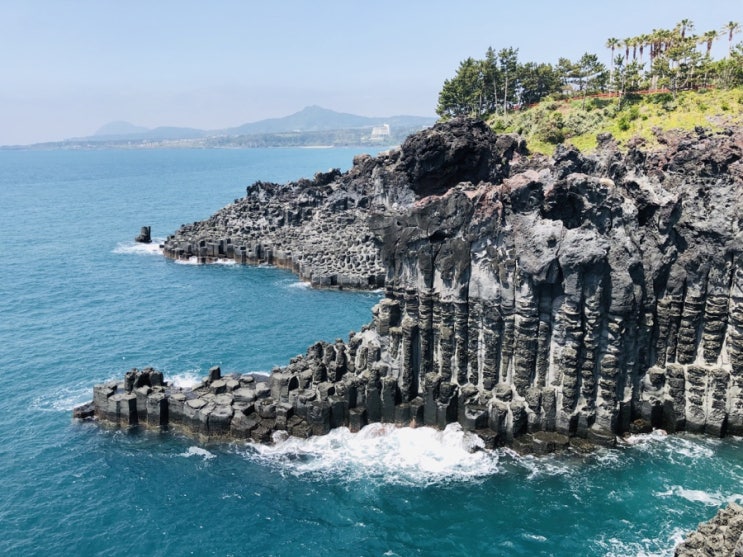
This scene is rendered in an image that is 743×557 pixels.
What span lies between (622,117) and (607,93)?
23.3 metres

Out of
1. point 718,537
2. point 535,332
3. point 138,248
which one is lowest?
point 138,248

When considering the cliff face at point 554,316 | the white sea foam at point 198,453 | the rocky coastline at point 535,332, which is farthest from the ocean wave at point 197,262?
the white sea foam at point 198,453

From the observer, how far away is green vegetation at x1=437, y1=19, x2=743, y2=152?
109562 mm

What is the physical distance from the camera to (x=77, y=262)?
9500cm

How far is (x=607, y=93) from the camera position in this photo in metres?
133

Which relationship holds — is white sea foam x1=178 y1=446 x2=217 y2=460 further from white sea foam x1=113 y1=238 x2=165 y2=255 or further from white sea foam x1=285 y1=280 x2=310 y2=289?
white sea foam x1=113 y1=238 x2=165 y2=255

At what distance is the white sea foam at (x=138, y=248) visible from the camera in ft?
339

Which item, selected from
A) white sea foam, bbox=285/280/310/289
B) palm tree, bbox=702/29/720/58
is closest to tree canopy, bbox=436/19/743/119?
palm tree, bbox=702/29/720/58

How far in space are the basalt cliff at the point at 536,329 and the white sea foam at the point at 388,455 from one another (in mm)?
967

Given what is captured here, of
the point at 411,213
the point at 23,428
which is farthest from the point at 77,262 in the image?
the point at 411,213

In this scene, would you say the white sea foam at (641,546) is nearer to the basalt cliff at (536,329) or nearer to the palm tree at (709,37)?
the basalt cliff at (536,329)

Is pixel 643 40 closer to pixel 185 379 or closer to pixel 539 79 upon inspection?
pixel 539 79

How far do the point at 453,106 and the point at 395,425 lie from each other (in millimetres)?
124281

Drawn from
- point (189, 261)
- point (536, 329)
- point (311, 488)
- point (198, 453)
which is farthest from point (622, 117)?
point (198, 453)
